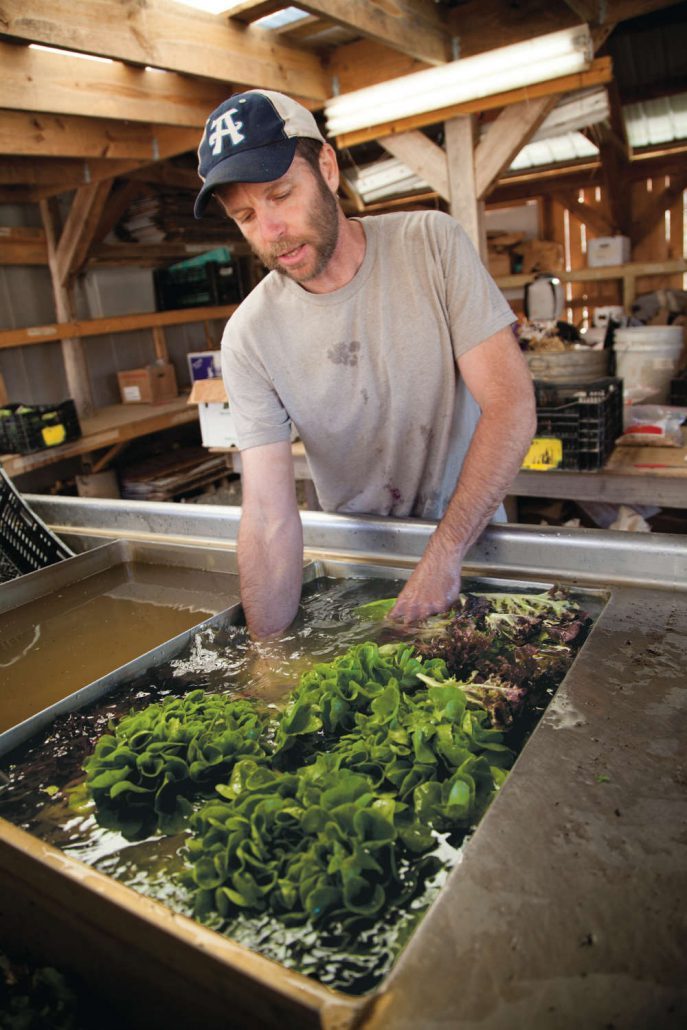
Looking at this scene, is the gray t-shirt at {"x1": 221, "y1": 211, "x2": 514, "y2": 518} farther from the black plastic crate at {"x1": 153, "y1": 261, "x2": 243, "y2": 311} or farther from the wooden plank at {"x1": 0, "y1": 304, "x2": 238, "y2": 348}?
the black plastic crate at {"x1": 153, "y1": 261, "x2": 243, "y2": 311}

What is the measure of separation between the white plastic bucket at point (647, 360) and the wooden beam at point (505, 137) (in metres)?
1.17

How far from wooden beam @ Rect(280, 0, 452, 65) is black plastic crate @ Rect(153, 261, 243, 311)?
478cm

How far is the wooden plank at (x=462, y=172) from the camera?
13.7ft

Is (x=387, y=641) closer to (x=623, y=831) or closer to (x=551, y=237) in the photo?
(x=623, y=831)

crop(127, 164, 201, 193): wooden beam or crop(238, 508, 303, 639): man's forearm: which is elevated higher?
crop(127, 164, 201, 193): wooden beam

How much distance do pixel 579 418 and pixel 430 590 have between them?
2.08 m

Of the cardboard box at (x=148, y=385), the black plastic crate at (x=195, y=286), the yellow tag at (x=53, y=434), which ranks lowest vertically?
the yellow tag at (x=53, y=434)

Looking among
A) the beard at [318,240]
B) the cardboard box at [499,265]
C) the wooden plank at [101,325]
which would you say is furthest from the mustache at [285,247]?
the cardboard box at [499,265]

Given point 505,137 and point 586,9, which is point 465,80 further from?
point 586,9

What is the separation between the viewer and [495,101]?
394cm

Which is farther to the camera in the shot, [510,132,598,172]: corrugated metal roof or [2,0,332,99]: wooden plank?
[510,132,598,172]: corrugated metal roof

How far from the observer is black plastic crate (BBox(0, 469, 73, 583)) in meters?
2.42

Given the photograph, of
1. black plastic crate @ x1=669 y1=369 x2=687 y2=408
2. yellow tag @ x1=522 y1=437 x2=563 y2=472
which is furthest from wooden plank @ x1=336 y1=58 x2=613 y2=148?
yellow tag @ x1=522 y1=437 x2=563 y2=472

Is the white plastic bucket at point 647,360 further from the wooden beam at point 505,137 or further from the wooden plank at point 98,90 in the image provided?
the wooden plank at point 98,90
